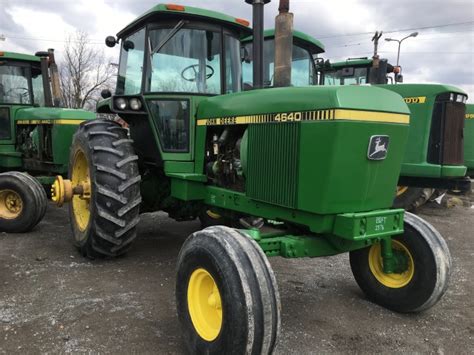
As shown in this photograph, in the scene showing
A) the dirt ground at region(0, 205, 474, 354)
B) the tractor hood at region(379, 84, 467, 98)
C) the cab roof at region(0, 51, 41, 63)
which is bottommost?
the dirt ground at region(0, 205, 474, 354)

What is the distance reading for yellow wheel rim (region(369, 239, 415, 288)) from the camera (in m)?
3.67

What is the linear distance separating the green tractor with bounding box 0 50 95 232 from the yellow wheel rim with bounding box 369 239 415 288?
4897 millimetres

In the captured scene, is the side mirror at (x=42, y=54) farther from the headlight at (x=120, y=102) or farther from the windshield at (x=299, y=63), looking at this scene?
the headlight at (x=120, y=102)

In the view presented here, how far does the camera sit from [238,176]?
153 inches

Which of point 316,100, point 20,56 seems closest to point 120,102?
point 316,100

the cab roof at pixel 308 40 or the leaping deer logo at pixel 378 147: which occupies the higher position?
the cab roof at pixel 308 40

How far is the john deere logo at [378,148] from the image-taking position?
301cm

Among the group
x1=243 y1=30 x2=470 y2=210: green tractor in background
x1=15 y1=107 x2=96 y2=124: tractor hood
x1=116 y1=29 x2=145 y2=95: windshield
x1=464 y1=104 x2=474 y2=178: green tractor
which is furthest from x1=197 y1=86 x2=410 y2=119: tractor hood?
x1=464 y1=104 x2=474 y2=178: green tractor

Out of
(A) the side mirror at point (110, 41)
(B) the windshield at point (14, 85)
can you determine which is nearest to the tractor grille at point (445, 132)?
(A) the side mirror at point (110, 41)

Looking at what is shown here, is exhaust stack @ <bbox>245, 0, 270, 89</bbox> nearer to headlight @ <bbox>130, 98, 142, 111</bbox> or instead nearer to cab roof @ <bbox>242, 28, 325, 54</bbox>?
headlight @ <bbox>130, 98, 142, 111</bbox>

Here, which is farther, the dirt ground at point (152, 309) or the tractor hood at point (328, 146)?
the dirt ground at point (152, 309)

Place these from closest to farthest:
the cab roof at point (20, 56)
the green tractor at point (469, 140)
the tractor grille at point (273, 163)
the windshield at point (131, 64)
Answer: the tractor grille at point (273, 163)
the windshield at point (131, 64)
the green tractor at point (469, 140)
the cab roof at point (20, 56)

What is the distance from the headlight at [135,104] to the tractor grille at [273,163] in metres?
1.44

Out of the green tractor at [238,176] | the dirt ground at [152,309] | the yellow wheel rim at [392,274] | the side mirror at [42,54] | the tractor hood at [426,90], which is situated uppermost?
the side mirror at [42,54]
